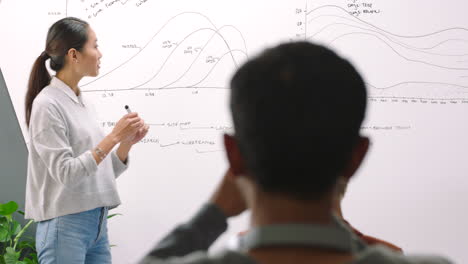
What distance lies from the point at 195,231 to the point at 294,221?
141 millimetres

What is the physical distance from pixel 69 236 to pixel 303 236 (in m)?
1.37

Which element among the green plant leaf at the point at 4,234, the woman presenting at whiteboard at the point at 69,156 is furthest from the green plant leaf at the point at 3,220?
the woman presenting at whiteboard at the point at 69,156

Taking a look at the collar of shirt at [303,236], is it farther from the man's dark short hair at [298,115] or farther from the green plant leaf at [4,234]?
the green plant leaf at [4,234]

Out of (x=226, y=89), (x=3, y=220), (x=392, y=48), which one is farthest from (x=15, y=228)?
(x=392, y=48)

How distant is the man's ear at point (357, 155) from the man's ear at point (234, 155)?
118mm

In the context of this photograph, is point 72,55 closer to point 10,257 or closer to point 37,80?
point 37,80

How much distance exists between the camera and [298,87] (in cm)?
55

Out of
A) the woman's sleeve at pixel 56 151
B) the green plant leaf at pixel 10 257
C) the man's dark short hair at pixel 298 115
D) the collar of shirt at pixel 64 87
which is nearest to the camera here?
the man's dark short hair at pixel 298 115

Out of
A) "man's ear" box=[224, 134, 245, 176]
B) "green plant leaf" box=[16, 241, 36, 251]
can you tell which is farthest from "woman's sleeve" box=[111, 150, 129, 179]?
"man's ear" box=[224, 134, 245, 176]

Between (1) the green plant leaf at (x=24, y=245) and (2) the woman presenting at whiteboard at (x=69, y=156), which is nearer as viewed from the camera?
(2) the woman presenting at whiteboard at (x=69, y=156)

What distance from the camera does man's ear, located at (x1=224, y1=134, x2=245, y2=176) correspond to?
24.0 inches

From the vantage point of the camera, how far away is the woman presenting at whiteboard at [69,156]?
1.74m

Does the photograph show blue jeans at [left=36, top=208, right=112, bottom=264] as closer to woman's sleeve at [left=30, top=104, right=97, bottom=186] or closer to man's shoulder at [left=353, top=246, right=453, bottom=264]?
woman's sleeve at [left=30, top=104, right=97, bottom=186]

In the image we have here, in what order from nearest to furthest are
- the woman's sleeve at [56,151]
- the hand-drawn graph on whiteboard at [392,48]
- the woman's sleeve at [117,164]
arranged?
the woman's sleeve at [56,151], the woman's sleeve at [117,164], the hand-drawn graph on whiteboard at [392,48]
